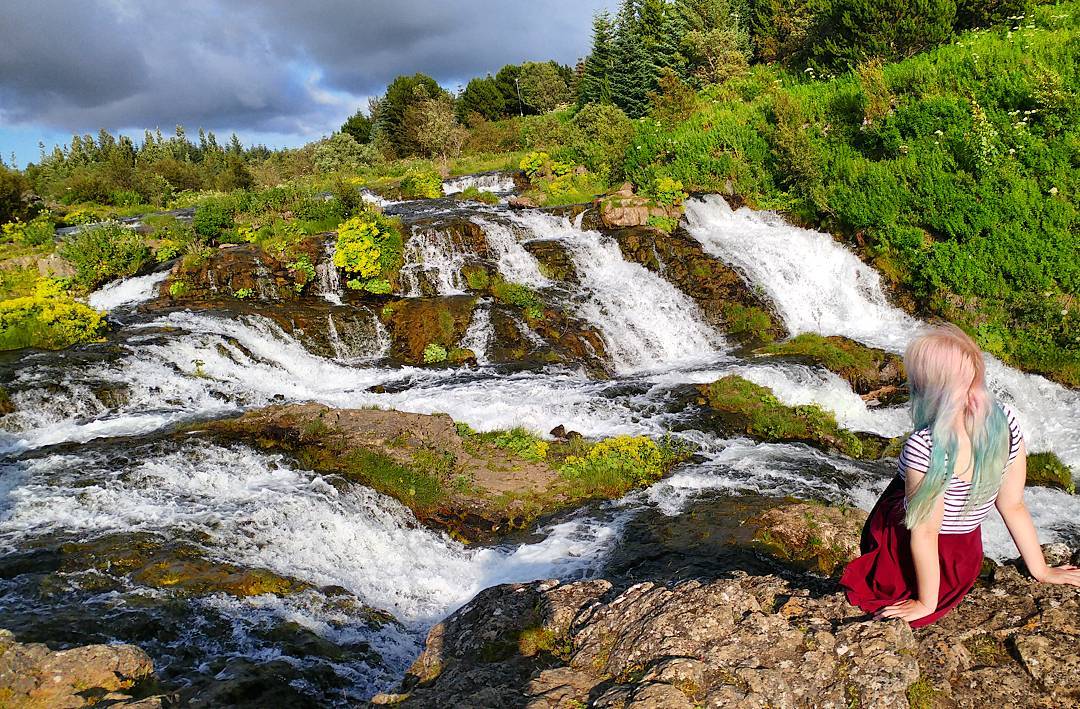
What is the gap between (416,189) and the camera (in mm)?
26766

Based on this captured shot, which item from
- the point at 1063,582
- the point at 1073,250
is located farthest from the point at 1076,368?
the point at 1063,582

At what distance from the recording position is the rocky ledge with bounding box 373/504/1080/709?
2799 mm

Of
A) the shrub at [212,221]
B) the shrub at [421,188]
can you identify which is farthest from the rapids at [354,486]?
the shrub at [421,188]

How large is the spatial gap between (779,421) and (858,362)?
129 inches

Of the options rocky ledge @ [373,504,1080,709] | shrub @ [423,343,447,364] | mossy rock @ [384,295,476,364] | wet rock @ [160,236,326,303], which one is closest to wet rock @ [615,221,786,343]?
mossy rock @ [384,295,476,364]

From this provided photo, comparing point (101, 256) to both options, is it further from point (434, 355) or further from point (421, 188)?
point (421, 188)

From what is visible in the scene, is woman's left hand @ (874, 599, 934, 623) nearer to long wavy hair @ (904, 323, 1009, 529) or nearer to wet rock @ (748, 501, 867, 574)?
long wavy hair @ (904, 323, 1009, 529)

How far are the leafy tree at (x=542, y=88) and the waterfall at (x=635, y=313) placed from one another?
43.5 metres

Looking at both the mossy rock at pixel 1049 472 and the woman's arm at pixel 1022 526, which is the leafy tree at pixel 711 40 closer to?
the mossy rock at pixel 1049 472

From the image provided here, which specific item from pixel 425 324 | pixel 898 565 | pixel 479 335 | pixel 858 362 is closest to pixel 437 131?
pixel 425 324

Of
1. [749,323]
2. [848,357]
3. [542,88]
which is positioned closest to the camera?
[848,357]

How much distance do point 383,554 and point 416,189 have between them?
72.1ft

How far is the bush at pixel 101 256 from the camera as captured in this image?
15867mm

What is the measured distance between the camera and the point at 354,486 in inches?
322
